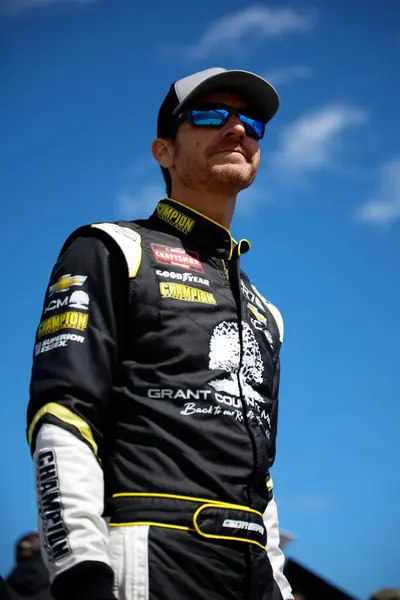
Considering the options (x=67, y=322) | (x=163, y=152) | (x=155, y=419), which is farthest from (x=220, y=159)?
(x=155, y=419)

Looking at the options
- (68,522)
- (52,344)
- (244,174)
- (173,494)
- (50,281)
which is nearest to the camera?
(68,522)

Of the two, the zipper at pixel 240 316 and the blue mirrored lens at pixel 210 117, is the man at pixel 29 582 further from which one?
the blue mirrored lens at pixel 210 117

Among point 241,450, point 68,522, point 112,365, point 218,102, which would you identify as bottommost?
point 68,522

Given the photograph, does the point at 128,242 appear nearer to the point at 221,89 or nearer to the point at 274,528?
the point at 221,89

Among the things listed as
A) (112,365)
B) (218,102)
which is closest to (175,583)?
(112,365)

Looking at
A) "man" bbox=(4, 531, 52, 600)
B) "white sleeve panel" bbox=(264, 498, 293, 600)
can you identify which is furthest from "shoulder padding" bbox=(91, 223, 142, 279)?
"man" bbox=(4, 531, 52, 600)

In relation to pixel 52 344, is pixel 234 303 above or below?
above

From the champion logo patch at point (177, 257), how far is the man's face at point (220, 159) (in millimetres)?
484

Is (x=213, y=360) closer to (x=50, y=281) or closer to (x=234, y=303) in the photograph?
(x=234, y=303)

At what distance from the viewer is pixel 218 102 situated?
4.39 metres

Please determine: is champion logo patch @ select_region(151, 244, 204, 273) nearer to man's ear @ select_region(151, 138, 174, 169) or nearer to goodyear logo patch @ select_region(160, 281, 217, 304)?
goodyear logo patch @ select_region(160, 281, 217, 304)

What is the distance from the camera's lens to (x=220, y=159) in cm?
421

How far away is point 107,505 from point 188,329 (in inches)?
32.9

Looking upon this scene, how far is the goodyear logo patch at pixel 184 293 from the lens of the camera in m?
3.56
